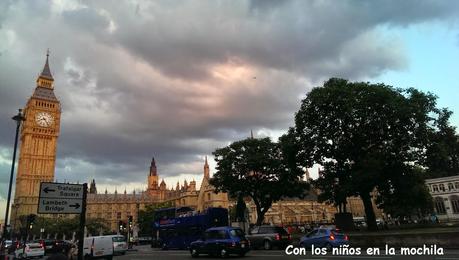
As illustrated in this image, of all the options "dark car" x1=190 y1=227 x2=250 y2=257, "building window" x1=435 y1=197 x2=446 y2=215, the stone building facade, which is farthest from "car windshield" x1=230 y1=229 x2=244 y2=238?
→ the stone building facade

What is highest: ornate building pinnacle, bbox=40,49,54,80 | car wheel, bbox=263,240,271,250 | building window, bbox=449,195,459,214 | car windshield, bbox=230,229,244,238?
ornate building pinnacle, bbox=40,49,54,80

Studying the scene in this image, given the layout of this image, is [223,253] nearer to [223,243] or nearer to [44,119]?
[223,243]

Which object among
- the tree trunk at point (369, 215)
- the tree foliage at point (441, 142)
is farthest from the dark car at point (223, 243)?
the tree foliage at point (441, 142)

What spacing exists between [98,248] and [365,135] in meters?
27.7

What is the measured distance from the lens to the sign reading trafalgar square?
10.6 metres

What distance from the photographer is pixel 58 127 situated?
155m

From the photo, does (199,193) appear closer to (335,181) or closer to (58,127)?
(58,127)

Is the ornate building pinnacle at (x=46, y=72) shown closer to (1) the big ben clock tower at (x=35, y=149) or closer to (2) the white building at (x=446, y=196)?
(1) the big ben clock tower at (x=35, y=149)

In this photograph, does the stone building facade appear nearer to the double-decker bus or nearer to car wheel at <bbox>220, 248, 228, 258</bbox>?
the double-decker bus

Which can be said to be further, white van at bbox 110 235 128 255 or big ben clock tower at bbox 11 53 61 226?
big ben clock tower at bbox 11 53 61 226

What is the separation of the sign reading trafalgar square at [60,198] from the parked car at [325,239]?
19.1 meters

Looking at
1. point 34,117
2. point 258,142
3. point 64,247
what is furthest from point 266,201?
point 34,117

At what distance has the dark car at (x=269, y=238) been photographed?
99.1 ft

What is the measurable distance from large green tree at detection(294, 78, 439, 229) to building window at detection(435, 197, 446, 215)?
202ft
